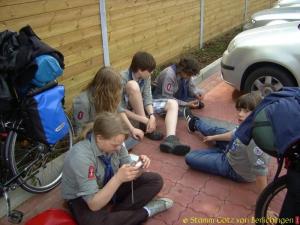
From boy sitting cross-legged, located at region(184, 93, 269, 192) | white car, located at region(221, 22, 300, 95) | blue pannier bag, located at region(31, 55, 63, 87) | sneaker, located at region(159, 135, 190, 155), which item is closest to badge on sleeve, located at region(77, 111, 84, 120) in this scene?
blue pannier bag, located at region(31, 55, 63, 87)

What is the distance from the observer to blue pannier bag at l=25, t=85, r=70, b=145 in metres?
3.06

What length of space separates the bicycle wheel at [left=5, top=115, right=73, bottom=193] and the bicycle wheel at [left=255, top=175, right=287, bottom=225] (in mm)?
1897

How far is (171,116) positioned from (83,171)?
2.06 m

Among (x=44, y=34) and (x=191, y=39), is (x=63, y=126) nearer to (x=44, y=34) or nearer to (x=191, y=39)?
(x=44, y=34)

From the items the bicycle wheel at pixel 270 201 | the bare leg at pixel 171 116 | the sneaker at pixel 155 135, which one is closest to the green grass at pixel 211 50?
the bare leg at pixel 171 116

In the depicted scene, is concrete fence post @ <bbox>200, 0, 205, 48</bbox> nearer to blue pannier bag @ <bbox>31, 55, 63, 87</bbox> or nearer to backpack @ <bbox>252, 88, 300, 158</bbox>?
blue pannier bag @ <bbox>31, 55, 63, 87</bbox>

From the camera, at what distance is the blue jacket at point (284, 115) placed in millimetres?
2254

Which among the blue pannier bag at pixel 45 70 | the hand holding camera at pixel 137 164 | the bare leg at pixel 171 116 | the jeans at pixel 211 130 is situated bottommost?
the jeans at pixel 211 130

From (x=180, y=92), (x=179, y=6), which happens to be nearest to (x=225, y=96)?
(x=180, y=92)

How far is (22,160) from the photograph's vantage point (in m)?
3.48

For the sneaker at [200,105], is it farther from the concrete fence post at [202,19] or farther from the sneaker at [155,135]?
the concrete fence post at [202,19]

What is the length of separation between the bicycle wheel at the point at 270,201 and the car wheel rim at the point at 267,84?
272 cm

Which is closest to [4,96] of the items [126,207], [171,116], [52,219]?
[52,219]

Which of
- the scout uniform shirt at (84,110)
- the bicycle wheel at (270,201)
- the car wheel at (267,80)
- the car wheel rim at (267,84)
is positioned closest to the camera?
the bicycle wheel at (270,201)
